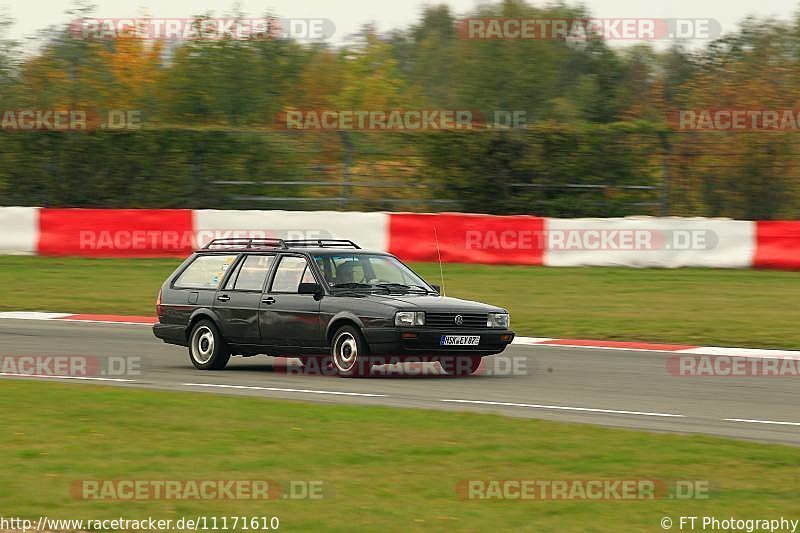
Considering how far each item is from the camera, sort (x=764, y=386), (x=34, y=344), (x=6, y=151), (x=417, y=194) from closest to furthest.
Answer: (x=764, y=386)
(x=34, y=344)
(x=417, y=194)
(x=6, y=151)

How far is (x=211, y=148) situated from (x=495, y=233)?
8545 millimetres

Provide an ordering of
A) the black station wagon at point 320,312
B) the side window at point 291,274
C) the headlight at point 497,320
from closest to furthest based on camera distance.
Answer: the black station wagon at point 320,312
the headlight at point 497,320
the side window at point 291,274

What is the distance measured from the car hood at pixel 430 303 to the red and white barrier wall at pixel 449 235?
1256cm

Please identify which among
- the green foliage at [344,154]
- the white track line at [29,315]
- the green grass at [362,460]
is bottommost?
the green grass at [362,460]

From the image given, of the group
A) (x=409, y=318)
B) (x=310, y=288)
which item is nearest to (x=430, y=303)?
(x=409, y=318)

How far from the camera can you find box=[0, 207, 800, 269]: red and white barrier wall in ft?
89.6

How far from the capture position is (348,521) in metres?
7.51

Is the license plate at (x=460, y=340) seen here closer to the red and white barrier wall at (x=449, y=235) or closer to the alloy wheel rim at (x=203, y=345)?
the alloy wheel rim at (x=203, y=345)

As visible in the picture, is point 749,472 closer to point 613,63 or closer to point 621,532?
point 621,532

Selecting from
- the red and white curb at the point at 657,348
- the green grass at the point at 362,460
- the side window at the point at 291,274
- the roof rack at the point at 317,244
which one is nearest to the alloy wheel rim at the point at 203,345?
the side window at the point at 291,274

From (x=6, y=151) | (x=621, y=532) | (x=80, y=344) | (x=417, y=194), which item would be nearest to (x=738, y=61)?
(x=417, y=194)

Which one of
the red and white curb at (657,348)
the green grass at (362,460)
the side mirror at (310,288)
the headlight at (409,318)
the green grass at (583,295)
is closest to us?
the green grass at (362,460)

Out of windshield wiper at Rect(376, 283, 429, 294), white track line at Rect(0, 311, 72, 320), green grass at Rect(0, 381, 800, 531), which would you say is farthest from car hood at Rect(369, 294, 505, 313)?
white track line at Rect(0, 311, 72, 320)

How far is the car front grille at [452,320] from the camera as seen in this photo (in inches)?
577
